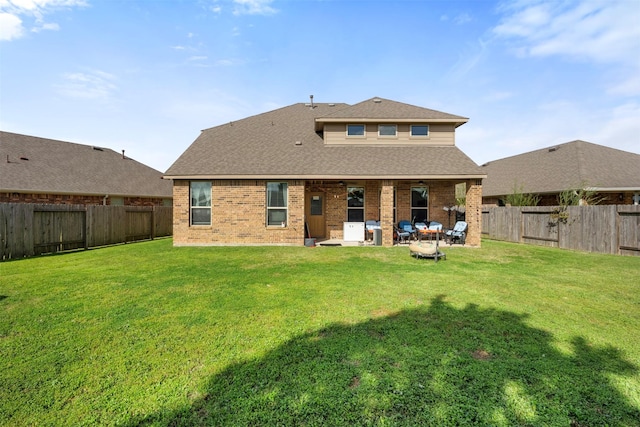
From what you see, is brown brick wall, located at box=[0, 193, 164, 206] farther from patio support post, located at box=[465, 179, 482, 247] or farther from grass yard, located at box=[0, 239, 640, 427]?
patio support post, located at box=[465, 179, 482, 247]

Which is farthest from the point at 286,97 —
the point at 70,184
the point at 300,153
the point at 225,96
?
the point at 70,184

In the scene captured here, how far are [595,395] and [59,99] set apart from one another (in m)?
19.3

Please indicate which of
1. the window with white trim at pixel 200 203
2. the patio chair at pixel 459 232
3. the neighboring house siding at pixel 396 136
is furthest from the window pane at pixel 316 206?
the patio chair at pixel 459 232

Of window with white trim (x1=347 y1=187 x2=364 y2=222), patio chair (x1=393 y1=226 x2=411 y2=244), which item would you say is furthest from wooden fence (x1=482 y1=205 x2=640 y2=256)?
window with white trim (x1=347 y1=187 x2=364 y2=222)

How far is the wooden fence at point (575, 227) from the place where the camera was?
10.1 metres

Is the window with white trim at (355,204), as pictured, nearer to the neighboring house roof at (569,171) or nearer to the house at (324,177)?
the house at (324,177)

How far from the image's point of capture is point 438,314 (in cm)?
455

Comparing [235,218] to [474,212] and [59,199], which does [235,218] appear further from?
[59,199]

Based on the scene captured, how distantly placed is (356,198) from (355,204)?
310mm

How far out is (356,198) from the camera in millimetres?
14188

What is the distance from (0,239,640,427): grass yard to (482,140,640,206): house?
39.8 ft

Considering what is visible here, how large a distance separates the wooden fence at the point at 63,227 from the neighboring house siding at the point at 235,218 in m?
3.15

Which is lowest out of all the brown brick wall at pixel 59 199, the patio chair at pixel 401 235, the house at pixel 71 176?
the patio chair at pixel 401 235

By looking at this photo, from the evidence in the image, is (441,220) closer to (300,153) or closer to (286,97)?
(300,153)
